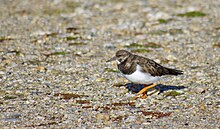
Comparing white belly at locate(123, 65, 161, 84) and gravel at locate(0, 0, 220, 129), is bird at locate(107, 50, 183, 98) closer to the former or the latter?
white belly at locate(123, 65, 161, 84)

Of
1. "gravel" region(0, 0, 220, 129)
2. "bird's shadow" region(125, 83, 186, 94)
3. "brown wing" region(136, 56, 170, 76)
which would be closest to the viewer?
"gravel" region(0, 0, 220, 129)

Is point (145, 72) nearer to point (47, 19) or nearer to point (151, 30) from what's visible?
point (151, 30)

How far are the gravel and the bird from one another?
0.55 metres

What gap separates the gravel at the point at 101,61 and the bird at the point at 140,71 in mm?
546

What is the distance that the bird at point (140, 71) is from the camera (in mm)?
15391

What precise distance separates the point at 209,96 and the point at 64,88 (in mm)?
4287

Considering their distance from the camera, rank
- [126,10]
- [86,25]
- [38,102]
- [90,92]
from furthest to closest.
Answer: [126,10], [86,25], [90,92], [38,102]

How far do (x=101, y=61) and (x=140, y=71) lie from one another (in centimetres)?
544

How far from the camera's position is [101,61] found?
20.7 m

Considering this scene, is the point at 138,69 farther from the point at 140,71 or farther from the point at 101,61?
the point at 101,61

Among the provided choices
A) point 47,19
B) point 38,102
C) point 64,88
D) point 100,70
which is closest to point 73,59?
point 100,70

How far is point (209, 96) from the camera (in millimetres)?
15812

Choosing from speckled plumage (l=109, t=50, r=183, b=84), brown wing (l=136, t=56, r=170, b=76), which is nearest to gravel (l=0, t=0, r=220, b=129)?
speckled plumage (l=109, t=50, r=183, b=84)

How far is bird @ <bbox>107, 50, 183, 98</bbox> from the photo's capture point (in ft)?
50.5
